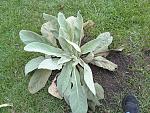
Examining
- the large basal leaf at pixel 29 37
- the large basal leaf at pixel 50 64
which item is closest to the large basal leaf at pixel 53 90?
the large basal leaf at pixel 50 64

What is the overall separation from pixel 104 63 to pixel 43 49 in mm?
639

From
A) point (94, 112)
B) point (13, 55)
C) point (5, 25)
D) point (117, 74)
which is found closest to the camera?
point (94, 112)

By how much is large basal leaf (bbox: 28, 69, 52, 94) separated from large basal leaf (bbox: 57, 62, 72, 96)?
189mm

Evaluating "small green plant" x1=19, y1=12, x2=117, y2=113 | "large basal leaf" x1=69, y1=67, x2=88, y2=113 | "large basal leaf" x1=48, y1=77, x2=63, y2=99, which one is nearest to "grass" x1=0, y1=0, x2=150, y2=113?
"large basal leaf" x1=48, y1=77, x2=63, y2=99

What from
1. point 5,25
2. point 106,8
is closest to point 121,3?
point 106,8

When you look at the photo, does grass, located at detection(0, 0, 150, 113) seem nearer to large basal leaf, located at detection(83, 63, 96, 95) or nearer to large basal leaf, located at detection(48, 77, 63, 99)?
large basal leaf, located at detection(48, 77, 63, 99)

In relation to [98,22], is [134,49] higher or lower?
lower

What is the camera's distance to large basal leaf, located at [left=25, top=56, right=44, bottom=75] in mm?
3433

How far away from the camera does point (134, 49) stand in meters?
3.85

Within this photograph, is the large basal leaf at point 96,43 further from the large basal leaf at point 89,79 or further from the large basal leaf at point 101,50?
the large basal leaf at point 89,79

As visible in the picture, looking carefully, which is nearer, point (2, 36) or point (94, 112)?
point (94, 112)

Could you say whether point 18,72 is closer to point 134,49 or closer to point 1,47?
point 1,47

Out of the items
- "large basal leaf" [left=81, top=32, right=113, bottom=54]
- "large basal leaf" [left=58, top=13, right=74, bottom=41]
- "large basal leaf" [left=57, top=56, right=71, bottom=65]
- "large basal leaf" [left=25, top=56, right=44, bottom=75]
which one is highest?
"large basal leaf" [left=58, top=13, right=74, bottom=41]

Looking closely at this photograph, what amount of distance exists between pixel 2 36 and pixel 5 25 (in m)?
0.18
